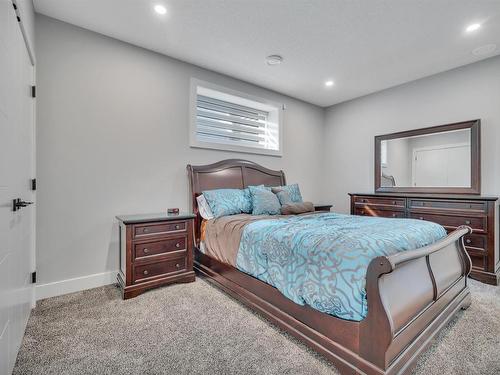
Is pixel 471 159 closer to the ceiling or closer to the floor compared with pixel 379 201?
closer to the ceiling

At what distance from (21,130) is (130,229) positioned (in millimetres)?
1133

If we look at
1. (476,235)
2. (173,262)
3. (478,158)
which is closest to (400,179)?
(478,158)

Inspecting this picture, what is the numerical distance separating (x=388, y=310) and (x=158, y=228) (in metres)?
2.12

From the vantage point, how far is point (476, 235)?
298 centimetres

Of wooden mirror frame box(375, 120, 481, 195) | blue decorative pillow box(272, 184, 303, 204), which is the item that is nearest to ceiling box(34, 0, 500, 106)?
→ wooden mirror frame box(375, 120, 481, 195)

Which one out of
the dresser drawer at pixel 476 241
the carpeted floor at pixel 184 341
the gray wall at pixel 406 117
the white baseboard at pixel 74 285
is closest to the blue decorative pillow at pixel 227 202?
the carpeted floor at pixel 184 341

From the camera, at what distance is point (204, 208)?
3139 mm

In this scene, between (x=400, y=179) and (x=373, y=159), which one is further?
(x=373, y=159)

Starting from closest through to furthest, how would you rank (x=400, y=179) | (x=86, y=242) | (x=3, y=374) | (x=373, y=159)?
(x=3, y=374) < (x=86, y=242) < (x=400, y=179) < (x=373, y=159)

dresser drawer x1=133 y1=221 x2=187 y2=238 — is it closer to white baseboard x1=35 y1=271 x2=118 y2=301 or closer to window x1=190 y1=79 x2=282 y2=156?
white baseboard x1=35 y1=271 x2=118 y2=301

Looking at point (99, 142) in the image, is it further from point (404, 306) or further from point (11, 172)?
point (404, 306)

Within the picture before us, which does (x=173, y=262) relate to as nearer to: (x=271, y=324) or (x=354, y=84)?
(x=271, y=324)

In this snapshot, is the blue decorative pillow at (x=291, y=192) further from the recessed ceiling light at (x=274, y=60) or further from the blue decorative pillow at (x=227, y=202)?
the recessed ceiling light at (x=274, y=60)

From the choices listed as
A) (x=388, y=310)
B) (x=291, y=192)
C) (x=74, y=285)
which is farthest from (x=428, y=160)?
(x=74, y=285)
